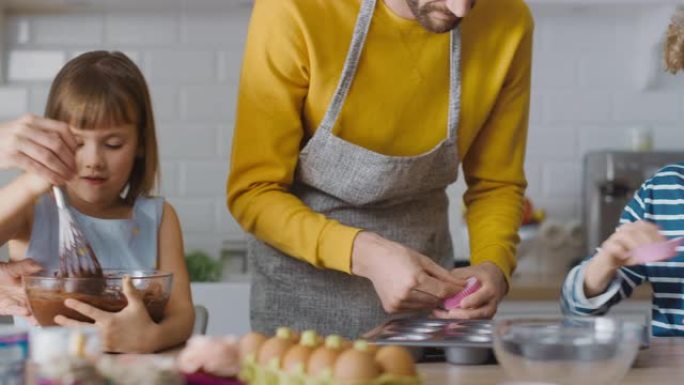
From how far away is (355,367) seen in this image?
3.23 feet

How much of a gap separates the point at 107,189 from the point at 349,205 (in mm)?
418

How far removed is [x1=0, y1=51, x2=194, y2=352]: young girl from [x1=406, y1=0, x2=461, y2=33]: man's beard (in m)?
0.51

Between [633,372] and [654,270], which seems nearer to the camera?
[633,372]

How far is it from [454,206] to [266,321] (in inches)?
60.3

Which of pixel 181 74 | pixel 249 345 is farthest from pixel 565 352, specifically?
pixel 181 74

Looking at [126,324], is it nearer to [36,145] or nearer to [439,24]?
[36,145]

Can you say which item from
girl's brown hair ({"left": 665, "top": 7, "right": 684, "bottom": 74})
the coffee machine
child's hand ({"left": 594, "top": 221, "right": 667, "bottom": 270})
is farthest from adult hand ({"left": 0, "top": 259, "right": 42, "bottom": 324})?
the coffee machine

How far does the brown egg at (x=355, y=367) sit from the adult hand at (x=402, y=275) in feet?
2.20

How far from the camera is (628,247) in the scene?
1.68 metres

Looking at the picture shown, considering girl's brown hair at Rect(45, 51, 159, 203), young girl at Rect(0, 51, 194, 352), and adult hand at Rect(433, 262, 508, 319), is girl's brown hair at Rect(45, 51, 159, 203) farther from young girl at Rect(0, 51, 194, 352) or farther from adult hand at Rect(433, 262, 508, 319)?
adult hand at Rect(433, 262, 508, 319)

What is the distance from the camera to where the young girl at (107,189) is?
1898mm

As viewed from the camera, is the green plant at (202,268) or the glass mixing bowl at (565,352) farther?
the green plant at (202,268)

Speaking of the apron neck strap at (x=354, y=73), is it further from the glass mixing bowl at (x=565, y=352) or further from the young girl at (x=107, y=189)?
the glass mixing bowl at (x=565, y=352)

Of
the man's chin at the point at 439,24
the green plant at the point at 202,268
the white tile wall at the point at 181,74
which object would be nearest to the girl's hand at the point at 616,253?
the man's chin at the point at 439,24
